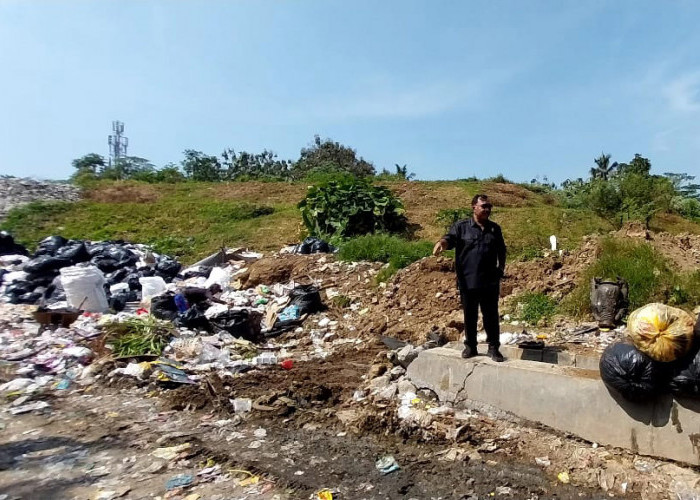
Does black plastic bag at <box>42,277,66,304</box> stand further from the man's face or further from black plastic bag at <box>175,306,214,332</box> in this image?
the man's face

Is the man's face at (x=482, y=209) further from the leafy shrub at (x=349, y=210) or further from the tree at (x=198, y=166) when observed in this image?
the tree at (x=198, y=166)

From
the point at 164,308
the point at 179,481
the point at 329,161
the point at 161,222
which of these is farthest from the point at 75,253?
the point at 329,161

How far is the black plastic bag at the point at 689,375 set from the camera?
10.9 ft

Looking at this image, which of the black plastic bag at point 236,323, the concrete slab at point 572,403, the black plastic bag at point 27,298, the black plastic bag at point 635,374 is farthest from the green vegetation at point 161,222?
the black plastic bag at point 635,374

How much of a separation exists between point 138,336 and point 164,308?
1.19 metres

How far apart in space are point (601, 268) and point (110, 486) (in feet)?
20.8

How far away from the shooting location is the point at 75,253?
11.0 metres

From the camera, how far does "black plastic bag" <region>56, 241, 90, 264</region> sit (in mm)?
10898

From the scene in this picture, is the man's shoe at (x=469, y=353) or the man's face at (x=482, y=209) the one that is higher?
the man's face at (x=482, y=209)

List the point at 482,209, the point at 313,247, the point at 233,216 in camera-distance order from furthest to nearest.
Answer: the point at 233,216 → the point at 313,247 → the point at 482,209

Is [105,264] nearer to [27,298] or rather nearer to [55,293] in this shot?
[27,298]

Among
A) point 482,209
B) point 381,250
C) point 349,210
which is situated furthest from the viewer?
point 349,210

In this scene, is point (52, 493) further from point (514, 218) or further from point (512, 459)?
point (514, 218)

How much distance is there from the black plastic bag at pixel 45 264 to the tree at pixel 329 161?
18707 mm
